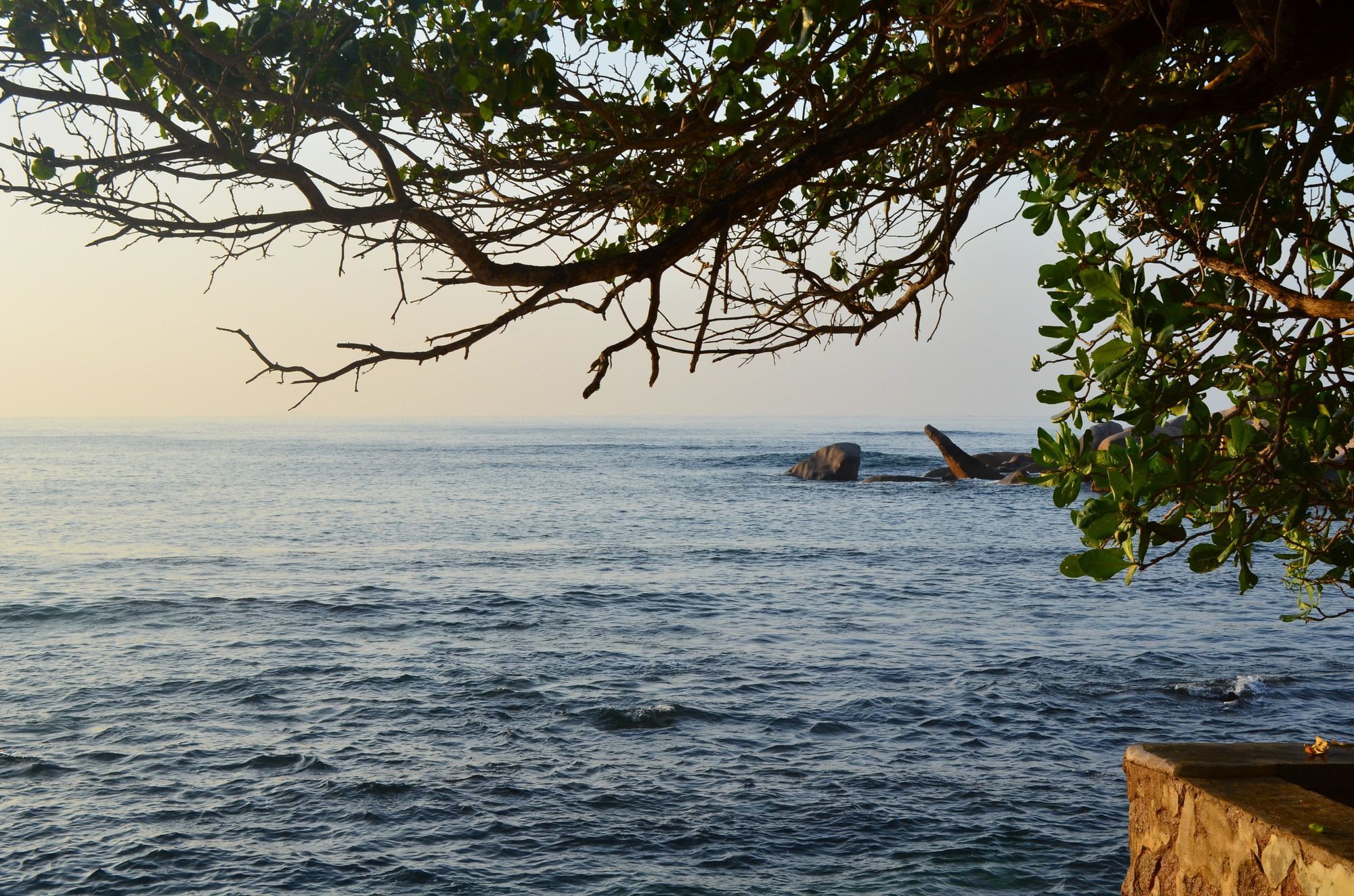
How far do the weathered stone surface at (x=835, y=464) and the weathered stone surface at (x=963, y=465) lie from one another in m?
3.87

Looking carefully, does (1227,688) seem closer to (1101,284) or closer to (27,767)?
(1101,284)

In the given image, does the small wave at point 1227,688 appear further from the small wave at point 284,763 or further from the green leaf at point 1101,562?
the green leaf at point 1101,562

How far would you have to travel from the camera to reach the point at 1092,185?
5.70m

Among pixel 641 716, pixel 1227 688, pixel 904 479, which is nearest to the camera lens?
pixel 641 716

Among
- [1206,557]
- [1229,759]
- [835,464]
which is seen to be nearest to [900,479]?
[835,464]

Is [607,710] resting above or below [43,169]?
below

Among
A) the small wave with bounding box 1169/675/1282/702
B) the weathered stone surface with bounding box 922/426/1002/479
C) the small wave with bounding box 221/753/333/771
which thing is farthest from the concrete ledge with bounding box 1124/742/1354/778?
the weathered stone surface with bounding box 922/426/1002/479

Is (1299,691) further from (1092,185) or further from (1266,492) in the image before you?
(1266,492)

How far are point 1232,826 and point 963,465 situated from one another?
44448 mm

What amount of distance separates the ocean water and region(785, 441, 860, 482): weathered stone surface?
69.0 feet

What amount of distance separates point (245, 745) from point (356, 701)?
178cm

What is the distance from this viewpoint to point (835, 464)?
163ft

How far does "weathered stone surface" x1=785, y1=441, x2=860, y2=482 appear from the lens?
49.5 meters

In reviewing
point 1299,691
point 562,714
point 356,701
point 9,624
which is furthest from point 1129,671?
point 9,624
